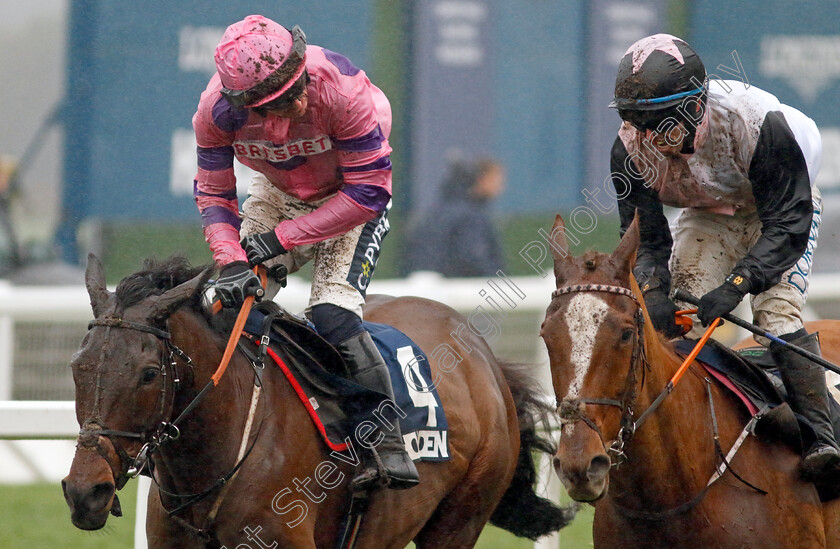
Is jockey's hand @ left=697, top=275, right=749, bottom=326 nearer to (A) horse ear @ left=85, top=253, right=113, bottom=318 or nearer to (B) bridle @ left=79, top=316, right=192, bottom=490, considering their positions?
(B) bridle @ left=79, top=316, right=192, bottom=490

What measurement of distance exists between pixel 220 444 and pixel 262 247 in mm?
782

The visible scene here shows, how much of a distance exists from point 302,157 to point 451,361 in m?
1.11

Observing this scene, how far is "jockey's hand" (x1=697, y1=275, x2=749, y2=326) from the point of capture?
387cm

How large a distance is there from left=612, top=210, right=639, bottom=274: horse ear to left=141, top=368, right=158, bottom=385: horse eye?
1473 mm

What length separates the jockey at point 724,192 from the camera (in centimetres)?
389

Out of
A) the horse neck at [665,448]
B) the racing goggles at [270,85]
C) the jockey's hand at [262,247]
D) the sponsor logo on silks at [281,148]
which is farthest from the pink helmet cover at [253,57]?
the horse neck at [665,448]

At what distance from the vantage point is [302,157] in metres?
4.30

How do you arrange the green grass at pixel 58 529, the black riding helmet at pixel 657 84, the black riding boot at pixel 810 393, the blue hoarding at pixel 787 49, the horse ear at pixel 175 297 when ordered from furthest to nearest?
1. the blue hoarding at pixel 787 49
2. the green grass at pixel 58 529
3. the black riding boot at pixel 810 393
4. the black riding helmet at pixel 657 84
5. the horse ear at pixel 175 297

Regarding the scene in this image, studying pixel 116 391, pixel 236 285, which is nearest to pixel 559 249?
pixel 236 285

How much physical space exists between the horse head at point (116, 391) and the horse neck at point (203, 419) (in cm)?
13

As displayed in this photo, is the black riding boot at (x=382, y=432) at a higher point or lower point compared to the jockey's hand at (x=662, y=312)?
lower

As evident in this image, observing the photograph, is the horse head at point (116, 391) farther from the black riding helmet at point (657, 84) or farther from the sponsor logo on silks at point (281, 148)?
the black riding helmet at point (657, 84)

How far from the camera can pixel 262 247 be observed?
13.7 ft

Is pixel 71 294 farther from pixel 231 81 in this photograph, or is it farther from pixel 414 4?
pixel 414 4
